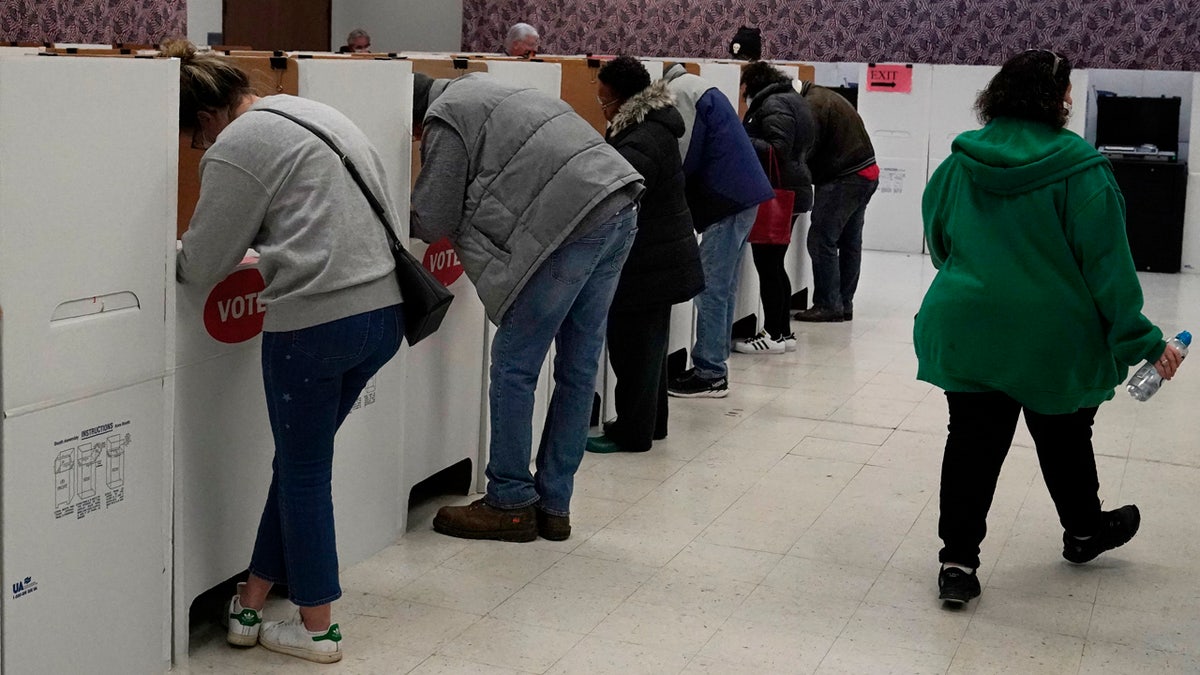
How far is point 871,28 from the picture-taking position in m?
11.3

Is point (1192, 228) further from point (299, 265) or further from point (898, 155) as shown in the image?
point (299, 265)

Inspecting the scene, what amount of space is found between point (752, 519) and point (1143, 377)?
4.26 ft

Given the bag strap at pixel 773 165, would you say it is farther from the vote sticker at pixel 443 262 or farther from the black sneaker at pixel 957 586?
the black sneaker at pixel 957 586

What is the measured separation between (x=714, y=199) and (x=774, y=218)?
109 centimetres

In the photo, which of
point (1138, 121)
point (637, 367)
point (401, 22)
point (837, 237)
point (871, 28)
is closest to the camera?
point (637, 367)

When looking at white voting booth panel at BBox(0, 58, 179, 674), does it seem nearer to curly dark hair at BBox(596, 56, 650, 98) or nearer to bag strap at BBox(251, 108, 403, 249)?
bag strap at BBox(251, 108, 403, 249)

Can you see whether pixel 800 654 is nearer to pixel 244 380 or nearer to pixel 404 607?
pixel 404 607

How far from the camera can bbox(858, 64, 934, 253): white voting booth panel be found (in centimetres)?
1053

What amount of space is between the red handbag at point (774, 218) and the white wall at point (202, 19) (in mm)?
6084

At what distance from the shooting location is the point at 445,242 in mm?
3896

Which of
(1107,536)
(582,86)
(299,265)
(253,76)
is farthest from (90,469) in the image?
(582,86)

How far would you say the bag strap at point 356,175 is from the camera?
2744 mm

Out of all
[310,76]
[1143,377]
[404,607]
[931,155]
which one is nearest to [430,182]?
[310,76]

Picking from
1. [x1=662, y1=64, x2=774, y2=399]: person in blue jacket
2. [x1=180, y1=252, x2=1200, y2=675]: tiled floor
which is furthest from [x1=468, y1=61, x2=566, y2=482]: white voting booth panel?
[x1=662, y1=64, x2=774, y2=399]: person in blue jacket
